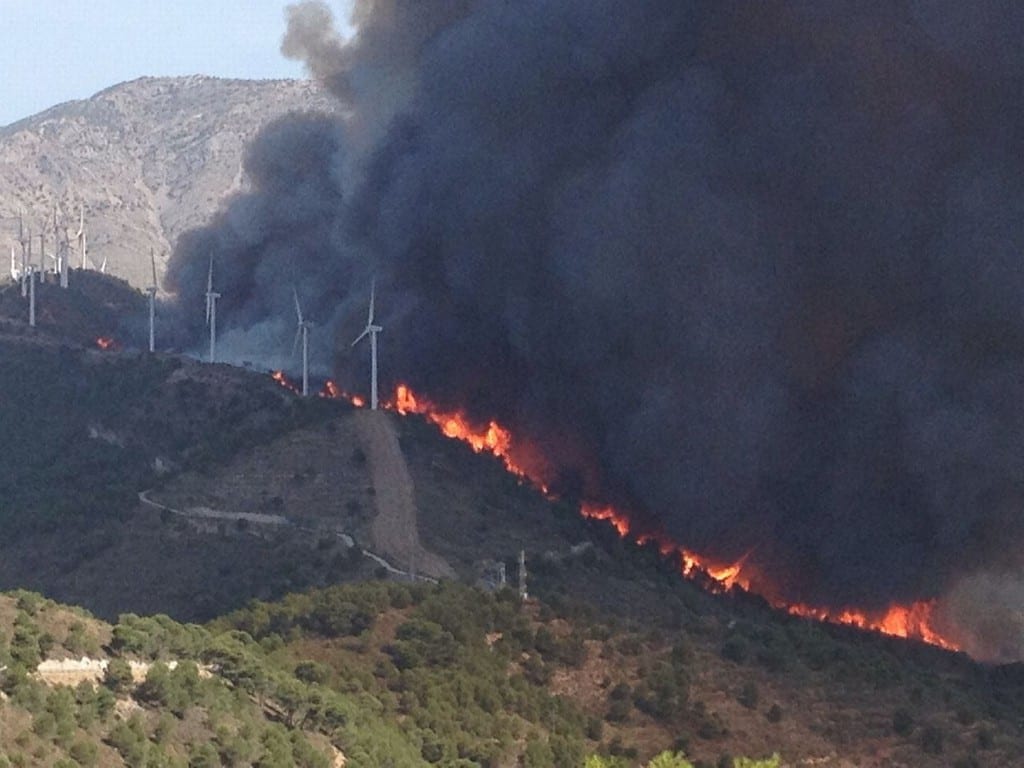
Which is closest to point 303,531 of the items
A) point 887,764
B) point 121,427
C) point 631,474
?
point 631,474

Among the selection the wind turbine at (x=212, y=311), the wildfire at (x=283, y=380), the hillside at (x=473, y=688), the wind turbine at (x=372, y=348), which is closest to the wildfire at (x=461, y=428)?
the wind turbine at (x=372, y=348)

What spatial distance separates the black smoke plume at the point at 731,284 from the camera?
82.1m

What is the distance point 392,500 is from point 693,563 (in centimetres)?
A: 1215

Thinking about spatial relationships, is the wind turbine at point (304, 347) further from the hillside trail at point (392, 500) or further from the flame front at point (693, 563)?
the hillside trail at point (392, 500)

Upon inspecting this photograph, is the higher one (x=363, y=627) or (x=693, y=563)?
(x=693, y=563)

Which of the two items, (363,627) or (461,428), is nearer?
(363,627)

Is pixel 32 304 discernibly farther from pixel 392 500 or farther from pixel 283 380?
pixel 392 500

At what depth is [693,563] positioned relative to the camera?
279 ft

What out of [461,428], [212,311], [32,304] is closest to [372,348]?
[461,428]

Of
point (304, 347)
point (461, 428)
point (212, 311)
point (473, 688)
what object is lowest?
point (473, 688)

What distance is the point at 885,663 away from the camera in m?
67.0

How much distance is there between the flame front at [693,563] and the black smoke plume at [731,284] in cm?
62

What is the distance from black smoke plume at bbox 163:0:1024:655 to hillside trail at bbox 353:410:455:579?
321 inches

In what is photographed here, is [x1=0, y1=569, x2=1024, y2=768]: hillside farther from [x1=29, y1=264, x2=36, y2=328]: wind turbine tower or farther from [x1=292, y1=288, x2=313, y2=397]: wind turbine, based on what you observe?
[x1=29, y1=264, x2=36, y2=328]: wind turbine tower
